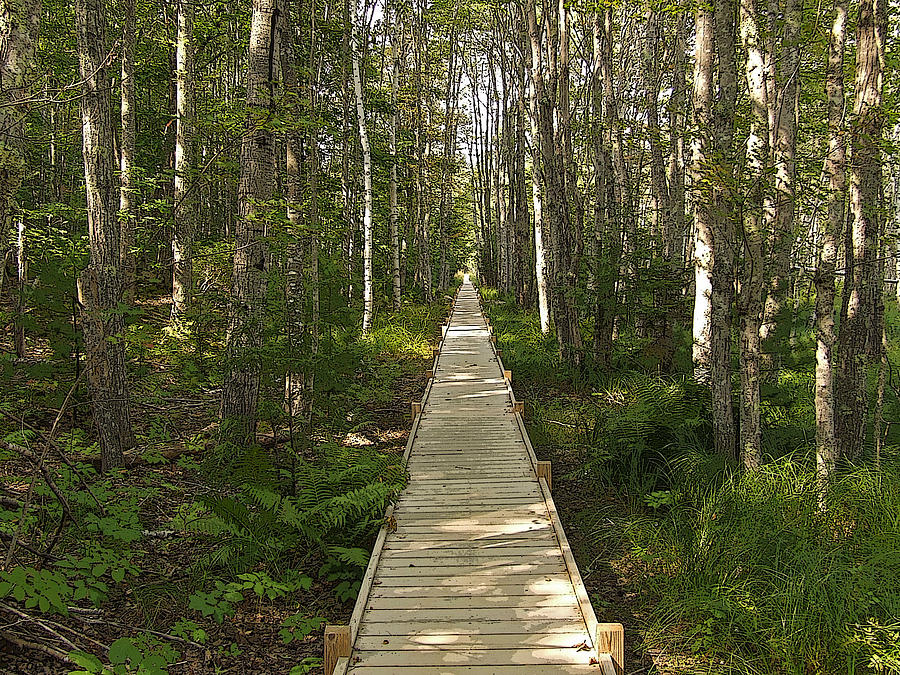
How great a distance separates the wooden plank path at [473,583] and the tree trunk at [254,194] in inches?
86.5

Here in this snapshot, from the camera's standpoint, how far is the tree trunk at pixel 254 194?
21.0 ft

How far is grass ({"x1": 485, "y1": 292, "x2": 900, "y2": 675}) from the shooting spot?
3799mm

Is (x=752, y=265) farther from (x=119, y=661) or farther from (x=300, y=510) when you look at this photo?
(x=119, y=661)

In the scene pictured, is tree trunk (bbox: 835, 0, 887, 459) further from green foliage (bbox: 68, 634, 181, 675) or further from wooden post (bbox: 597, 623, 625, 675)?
green foliage (bbox: 68, 634, 181, 675)

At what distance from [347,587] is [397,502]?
1.39 meters

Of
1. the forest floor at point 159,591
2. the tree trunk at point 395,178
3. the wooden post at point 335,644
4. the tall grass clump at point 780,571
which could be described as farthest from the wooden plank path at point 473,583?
the tree trunk at point 395,178

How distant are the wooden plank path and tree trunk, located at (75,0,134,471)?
323cm

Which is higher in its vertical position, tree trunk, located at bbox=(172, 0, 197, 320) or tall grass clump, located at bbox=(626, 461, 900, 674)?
tree trunk, located at bbox=(172, 0, 197, 320)

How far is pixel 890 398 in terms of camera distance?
1005cm

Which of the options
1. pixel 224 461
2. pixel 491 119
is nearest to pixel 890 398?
pixel 224 461

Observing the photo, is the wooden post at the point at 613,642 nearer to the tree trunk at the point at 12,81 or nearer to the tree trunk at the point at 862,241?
the tree trunk at the point at 862,241

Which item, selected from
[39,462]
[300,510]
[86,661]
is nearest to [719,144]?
[300,510]

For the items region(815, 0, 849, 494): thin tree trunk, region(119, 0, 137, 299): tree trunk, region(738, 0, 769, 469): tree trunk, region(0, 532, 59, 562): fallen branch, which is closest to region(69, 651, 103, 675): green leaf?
region(0, 532, 59, 562): fallen branch

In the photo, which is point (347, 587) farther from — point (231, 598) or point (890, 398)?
point (890, 398)
